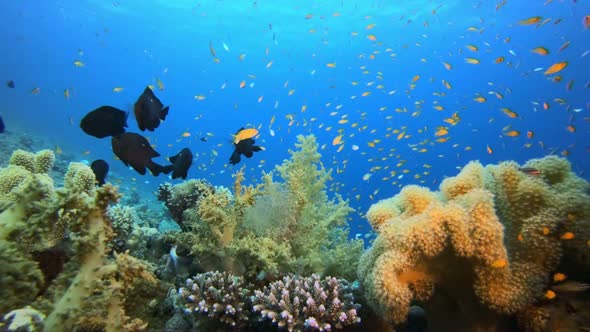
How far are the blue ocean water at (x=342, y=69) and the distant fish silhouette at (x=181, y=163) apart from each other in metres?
0.92

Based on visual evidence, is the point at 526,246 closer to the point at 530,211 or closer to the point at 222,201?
the point at 530,211

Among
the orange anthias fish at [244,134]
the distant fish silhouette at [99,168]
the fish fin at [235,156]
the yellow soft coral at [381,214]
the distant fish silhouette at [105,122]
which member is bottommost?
the yellow soft coral at [381,214]

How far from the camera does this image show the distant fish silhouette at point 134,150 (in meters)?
3.81

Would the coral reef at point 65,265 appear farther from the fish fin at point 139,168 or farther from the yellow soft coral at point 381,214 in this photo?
the yellow soft coral at point 381,214

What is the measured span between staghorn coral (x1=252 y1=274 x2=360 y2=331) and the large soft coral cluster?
0.39 meters

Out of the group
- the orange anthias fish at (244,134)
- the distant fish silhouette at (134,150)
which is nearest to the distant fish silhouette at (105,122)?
the distant fish silhouette at (134,150)

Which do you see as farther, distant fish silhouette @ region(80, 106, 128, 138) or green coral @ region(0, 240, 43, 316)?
distant fish silhouette @ region(80, 106, 128, 138)

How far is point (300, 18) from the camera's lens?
4612 cm

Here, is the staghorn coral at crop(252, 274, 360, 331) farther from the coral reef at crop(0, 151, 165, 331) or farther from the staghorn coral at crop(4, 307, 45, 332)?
the staghorn coral at crop(4, 307, 45, 332)

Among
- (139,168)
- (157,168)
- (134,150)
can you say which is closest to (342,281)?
(157,168)

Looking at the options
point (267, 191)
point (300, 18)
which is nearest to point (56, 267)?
point (267, 191)

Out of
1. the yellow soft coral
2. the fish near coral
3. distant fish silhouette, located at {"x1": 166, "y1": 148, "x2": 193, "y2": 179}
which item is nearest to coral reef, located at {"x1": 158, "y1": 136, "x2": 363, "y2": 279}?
distant fish silhouette, located at {"x1": 166, "y1": 148, "x2": 193, "y2": 179}

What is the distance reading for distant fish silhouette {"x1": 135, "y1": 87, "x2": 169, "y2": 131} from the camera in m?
4.15

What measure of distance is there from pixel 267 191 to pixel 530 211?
3.14 metres
